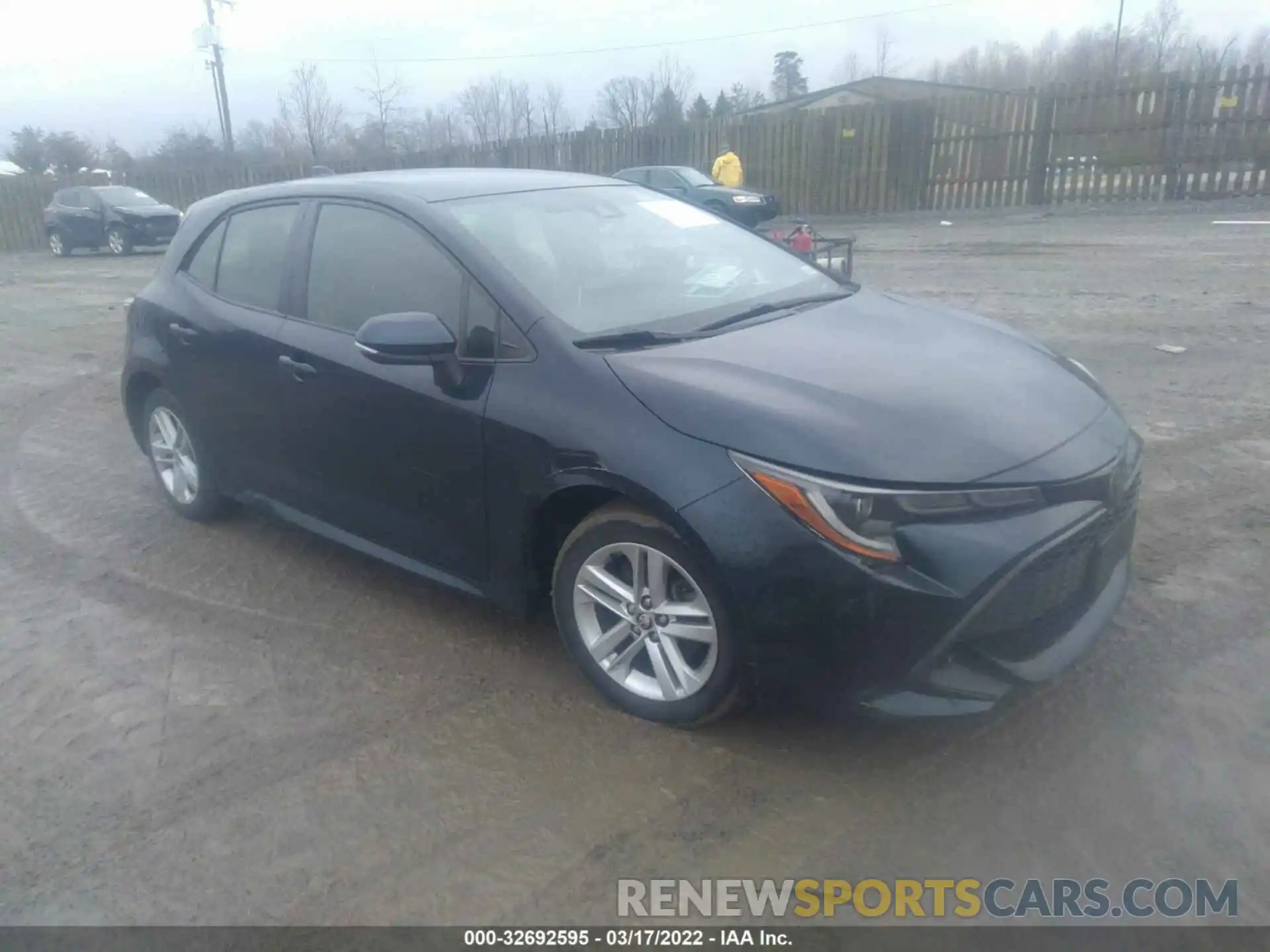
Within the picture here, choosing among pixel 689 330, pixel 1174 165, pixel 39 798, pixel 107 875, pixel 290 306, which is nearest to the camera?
pixel 107 875

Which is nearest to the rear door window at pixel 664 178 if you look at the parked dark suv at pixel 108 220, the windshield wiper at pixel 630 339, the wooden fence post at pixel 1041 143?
the wooden fence post at pixel 1041 143

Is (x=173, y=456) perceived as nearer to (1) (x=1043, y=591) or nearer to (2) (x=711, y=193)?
(1) (x=1043, y=591)

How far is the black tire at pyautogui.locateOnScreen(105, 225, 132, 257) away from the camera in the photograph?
23953 millimetres

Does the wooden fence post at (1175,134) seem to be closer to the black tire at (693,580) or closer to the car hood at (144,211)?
the car hood at (144,211)

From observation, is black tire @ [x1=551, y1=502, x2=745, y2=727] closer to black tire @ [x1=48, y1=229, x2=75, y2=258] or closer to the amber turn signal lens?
the amber turn signal lens

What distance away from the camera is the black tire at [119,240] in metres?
24.0

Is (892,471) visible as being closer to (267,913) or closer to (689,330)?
(689,330)

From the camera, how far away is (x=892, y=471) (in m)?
2.90

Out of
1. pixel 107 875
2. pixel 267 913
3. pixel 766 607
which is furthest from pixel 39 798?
pixel 766 607

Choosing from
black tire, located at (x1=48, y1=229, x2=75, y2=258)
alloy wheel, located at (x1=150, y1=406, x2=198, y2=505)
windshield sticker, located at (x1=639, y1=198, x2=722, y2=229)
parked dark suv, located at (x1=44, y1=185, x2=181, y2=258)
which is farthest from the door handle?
black tire, located at (x1=48, y1=229, x2=75, y2=258)

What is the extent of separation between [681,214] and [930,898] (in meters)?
3.08

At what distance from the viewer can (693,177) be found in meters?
21.4

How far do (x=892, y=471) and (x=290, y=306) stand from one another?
2698mm

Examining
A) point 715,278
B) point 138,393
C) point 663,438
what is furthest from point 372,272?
point 138,393
